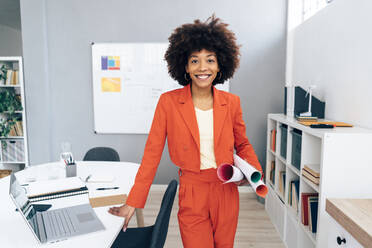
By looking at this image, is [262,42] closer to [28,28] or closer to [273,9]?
[273,9]

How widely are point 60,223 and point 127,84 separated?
2509 mm

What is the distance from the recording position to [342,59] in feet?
7.18

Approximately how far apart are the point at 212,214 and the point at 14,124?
350 centimetres

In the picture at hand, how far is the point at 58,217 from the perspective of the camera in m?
1.35

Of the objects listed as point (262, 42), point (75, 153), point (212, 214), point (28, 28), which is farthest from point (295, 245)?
point (28, 28)

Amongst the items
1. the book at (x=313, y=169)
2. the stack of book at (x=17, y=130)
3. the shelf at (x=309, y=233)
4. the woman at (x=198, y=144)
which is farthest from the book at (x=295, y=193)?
the stack of book at (x=17, y=130)

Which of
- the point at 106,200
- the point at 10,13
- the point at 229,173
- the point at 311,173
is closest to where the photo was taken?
the point at 229,173

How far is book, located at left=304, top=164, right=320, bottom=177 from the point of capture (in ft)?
6.02

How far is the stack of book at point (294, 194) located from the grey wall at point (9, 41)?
275 inches

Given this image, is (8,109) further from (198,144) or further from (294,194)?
(294,194)

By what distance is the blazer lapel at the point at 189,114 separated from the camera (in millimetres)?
1331

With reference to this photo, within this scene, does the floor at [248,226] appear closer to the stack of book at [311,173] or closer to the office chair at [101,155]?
the office chair at [101,155]

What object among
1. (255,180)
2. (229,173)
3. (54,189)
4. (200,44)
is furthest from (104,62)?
(255,180)

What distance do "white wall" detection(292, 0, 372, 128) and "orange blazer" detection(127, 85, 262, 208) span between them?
1.17m
